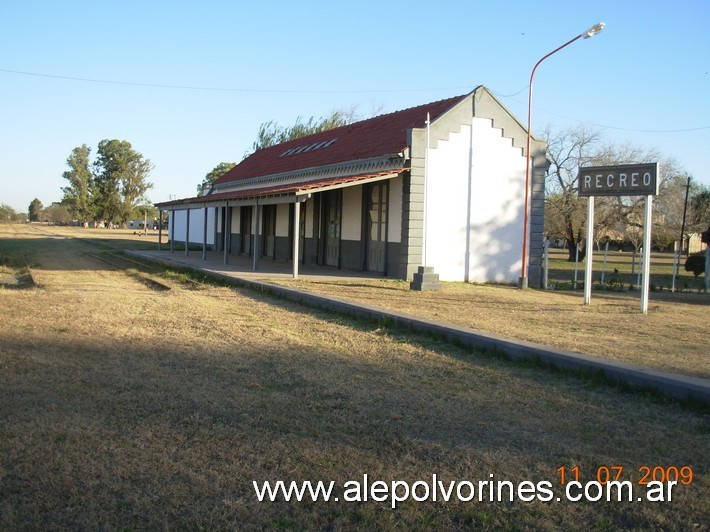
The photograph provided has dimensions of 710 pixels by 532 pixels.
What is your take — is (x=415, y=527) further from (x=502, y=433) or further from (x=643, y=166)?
(x=643, y=166)

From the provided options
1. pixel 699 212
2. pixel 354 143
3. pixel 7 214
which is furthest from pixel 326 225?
pixel 7 214

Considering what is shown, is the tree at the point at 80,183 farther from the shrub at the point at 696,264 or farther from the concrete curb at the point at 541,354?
the concrete curb at the point at 541,354

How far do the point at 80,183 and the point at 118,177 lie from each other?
617cm

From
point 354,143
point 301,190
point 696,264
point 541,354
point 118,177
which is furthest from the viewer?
point 118,177

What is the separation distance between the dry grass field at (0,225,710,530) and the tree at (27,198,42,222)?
595 ft

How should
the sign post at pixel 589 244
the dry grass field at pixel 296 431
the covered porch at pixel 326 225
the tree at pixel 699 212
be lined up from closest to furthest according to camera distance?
1. the dry grass field at pixel 296 431
2. the sign post at pixel 589 244
3. the covered porch at pixel 326 225
4. the tree at pixel 699 212

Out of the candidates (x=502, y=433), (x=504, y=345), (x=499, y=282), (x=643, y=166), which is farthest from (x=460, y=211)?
(x=502, y=433)

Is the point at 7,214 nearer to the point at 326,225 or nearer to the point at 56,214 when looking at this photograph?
the point at 56,214

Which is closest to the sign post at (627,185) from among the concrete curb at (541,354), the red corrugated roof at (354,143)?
the concrete curb at (541,354)

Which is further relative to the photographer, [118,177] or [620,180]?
[118,177]

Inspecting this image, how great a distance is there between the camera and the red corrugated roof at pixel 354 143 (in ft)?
67.5

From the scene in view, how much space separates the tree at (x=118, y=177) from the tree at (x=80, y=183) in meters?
1.56

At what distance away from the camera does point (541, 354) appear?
8023 millimetres

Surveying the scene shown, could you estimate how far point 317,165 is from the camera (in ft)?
78.2
